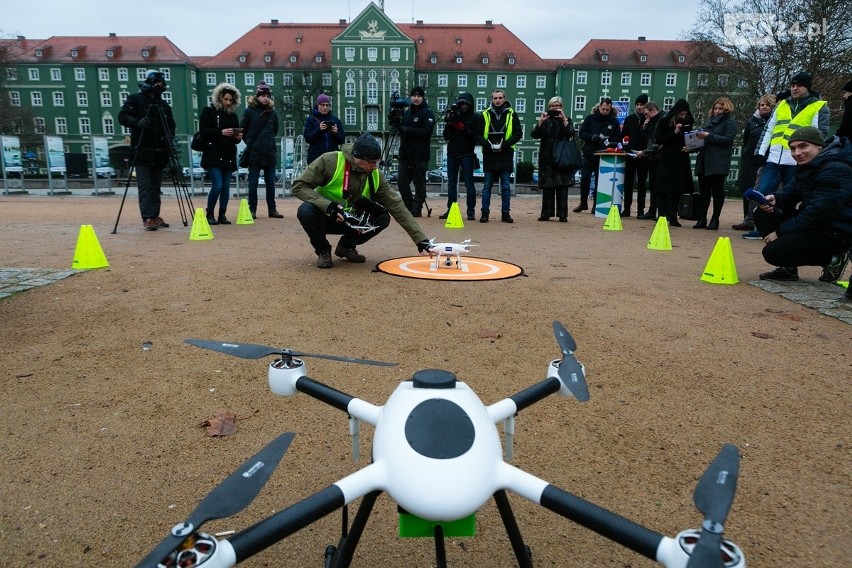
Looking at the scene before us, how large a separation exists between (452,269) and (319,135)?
5.33 m

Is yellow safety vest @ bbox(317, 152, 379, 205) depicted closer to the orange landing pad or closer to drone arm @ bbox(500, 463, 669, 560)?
the orange landing pad

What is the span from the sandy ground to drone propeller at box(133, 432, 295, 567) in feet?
2.62

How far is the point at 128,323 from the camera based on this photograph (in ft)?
13.6

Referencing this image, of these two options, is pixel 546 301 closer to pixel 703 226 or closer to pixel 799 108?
pixel 799 108

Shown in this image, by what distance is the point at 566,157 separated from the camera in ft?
37.0

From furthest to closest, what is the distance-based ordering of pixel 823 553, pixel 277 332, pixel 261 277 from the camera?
1. pixel 261 277
2. pixel 277 332
3. pixel 823 553

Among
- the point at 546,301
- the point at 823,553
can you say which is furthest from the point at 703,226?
the point at 823,553

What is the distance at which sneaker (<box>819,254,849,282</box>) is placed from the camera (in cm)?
574

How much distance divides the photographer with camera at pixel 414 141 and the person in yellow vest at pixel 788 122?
5.44m

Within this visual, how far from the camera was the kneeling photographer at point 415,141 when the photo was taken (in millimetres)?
10977

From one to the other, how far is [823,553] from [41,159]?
67.4m

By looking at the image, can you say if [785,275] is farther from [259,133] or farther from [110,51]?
[110,51]

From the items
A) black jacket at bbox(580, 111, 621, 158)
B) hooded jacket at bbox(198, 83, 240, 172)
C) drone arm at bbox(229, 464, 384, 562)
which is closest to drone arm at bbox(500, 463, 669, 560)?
drone arm at bbox(229, 464, 384, 562)

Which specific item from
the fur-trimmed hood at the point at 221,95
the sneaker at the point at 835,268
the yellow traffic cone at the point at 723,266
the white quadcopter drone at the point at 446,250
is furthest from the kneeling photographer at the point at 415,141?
the sneaker at the point at 835,268
